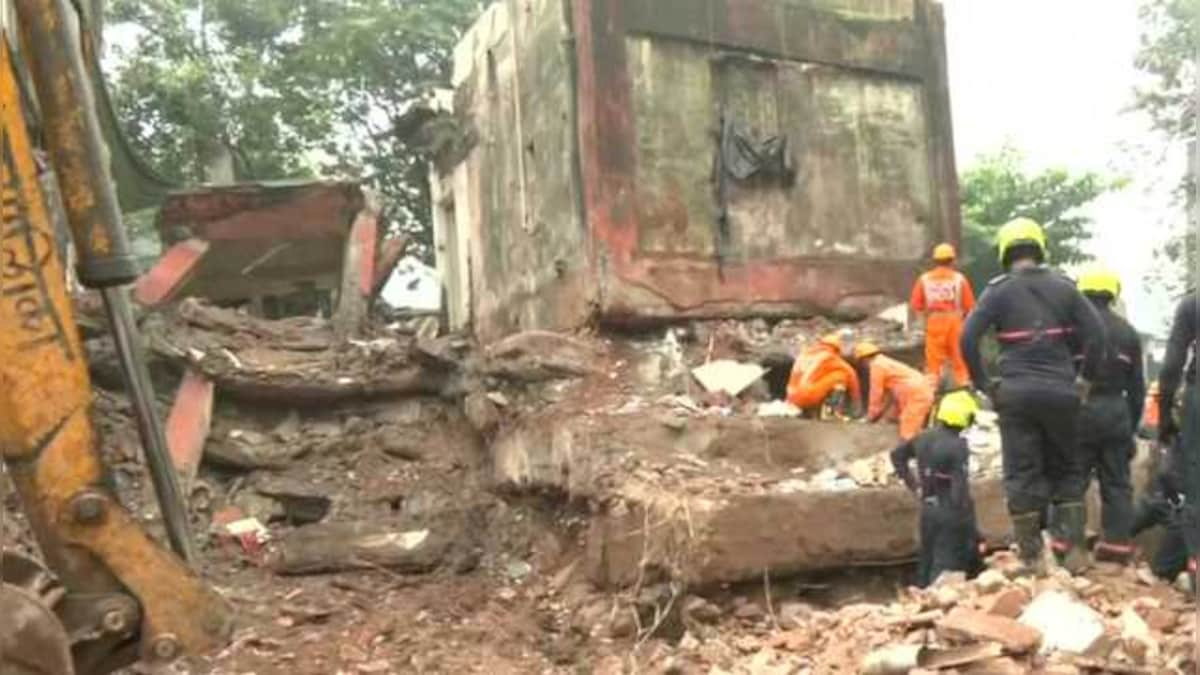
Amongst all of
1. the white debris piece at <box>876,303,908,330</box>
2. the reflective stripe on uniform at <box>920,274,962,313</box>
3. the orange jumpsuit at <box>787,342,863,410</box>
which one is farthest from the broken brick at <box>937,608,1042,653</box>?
the white debris piece at <box>876,303,908,330</box>

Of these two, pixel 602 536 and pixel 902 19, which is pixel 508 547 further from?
pixel 902 19

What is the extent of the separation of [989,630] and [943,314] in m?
5.03

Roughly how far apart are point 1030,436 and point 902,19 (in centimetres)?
710

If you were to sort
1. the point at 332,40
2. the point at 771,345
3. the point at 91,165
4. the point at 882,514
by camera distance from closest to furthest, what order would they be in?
the point at 91,165, the point at 882,514, the point at 771,345, the point at 332,40

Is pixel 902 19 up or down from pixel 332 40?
down

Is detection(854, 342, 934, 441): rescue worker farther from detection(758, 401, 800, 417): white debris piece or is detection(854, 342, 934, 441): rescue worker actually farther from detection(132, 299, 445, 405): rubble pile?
detection(132, 299, 445, 405): rubble pile

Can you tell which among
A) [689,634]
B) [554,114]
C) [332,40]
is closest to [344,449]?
[554,114]

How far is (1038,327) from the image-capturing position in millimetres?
5695

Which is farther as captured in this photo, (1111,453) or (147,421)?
(1111,453)

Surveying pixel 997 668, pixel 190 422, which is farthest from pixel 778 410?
pixel 190 422

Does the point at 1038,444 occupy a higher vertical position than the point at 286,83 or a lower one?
lower

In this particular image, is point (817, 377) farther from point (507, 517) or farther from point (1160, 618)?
point (1160, 618)

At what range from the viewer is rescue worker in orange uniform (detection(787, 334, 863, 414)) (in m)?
8.89

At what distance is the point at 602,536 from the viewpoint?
7828 millimetres
